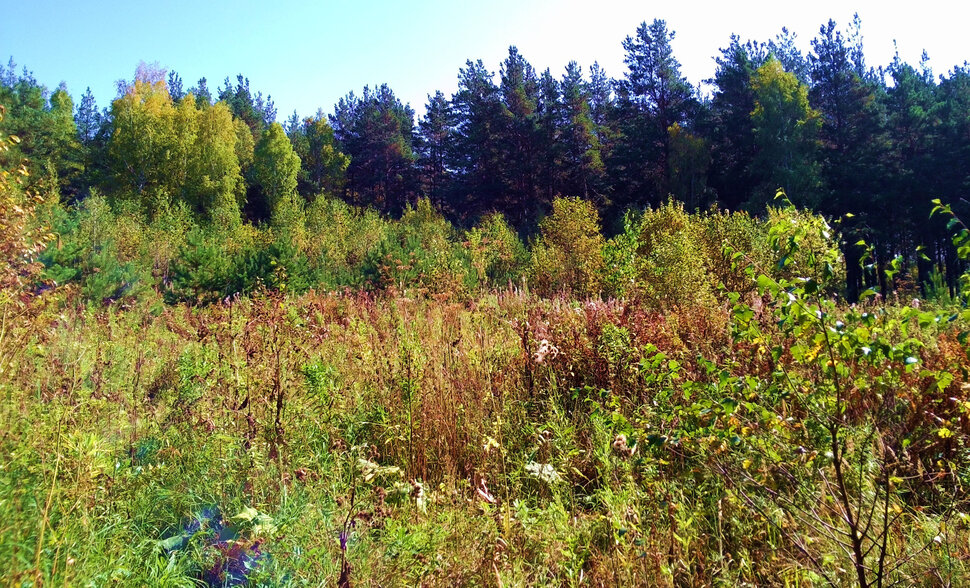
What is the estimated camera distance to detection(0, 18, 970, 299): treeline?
27.3 m

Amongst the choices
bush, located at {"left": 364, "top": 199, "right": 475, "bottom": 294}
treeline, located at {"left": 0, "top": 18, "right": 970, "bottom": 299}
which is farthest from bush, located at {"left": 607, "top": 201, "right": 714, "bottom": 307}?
treeline, located at {"left": 0, "top": 18, "right": 970, "bottom": 299}

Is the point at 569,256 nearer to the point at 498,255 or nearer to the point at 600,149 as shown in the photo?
the point at 498,255

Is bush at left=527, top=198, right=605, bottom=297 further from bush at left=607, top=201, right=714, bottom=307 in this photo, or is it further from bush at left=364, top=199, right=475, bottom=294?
bush at left=364, top=199, right=475, bottom=294

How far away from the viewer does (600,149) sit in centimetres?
3406

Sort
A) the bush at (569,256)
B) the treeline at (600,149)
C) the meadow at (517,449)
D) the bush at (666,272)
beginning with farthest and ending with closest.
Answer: the treeline at (600,149) → the bush at (569,256) → the bush at (666,272) → the meadow at (517,449)

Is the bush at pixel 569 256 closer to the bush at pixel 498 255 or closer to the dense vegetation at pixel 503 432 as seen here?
the bush at pixel 498 255

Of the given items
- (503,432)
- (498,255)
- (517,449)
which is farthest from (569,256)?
(517,449)

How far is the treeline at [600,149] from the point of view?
89.7ft

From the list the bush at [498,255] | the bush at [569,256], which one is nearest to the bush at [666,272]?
the bush at [569,256]

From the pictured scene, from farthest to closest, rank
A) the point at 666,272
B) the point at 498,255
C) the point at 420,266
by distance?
the point at 498,255 < the point at 420,266 < the point at 666,272

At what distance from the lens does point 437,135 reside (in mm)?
43031

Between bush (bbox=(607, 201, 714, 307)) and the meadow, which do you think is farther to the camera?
bush (bbox=(607, 201, 714, 307))

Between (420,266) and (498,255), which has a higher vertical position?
(498,255)

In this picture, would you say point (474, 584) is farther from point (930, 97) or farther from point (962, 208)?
point (930, 97)
